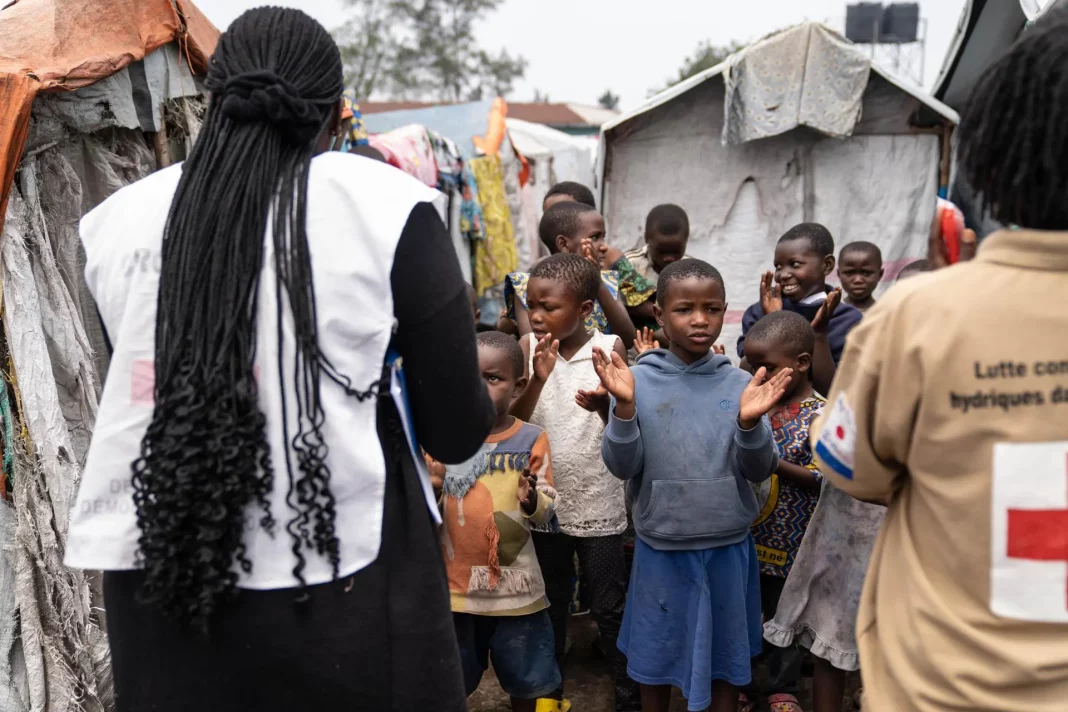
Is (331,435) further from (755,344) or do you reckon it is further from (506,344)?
(755,344)

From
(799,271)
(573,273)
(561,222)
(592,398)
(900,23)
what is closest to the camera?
(592,398)

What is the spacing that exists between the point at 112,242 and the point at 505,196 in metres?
7.13

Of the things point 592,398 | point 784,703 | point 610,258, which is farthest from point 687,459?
point 610,258

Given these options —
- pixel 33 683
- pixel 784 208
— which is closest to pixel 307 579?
pixel 33 683

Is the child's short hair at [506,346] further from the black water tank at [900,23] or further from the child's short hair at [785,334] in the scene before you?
the black water tank at [900,23]

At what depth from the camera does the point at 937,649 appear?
1.39m

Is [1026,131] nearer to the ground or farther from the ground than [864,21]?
nearer to the ground

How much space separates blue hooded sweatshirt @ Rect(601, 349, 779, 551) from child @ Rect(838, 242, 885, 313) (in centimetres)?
194

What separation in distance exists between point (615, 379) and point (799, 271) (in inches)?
74.0

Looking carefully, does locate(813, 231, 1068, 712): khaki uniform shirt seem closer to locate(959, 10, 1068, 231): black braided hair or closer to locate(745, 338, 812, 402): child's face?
locate(959, 10, 1068, 231): black braided hair

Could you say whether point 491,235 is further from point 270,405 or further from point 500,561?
point 270,405

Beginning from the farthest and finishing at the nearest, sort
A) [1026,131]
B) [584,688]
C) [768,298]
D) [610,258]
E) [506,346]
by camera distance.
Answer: [610,258] < [768,298] < [584,688] < [506,346] < [1026,131]

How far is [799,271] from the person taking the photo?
13.4 ft

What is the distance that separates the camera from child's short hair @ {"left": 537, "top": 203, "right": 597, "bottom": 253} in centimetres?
443
